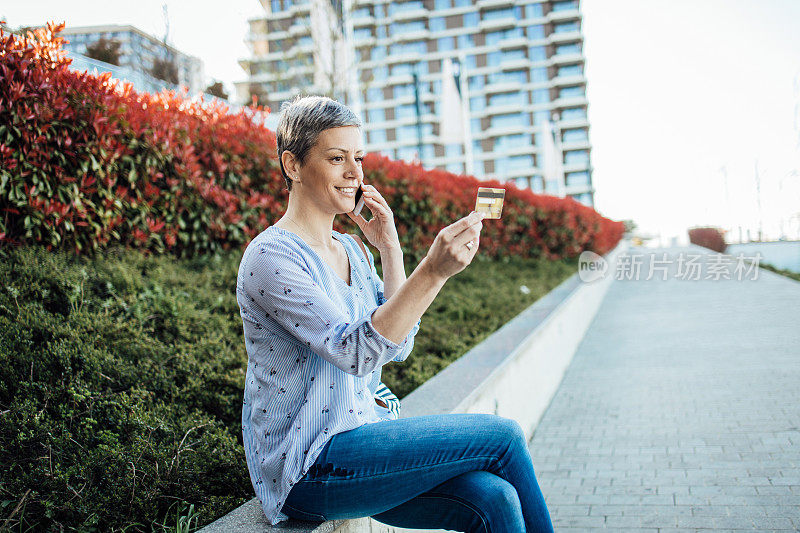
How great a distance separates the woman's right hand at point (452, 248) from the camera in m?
1.73

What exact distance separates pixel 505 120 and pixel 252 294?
69020mm

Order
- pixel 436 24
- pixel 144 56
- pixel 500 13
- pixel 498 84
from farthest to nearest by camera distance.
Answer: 1. pixel 436 24
2. pixel 498 84
3. pixel 500 13
4. pixel 144 56

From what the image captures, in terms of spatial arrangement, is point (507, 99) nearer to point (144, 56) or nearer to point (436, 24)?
point (436, 24)

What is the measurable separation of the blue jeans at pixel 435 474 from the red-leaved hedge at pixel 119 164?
8.79 ft

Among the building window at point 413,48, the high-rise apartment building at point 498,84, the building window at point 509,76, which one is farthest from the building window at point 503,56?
the building window at point 413,48

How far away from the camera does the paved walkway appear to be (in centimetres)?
332

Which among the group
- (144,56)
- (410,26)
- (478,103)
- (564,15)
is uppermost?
(410,26)

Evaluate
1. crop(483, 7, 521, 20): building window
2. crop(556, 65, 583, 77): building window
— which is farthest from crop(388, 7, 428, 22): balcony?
crop(556, 65, 583, 77): building window

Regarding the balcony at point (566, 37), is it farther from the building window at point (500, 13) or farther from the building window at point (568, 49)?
the building window at point (500, 13)

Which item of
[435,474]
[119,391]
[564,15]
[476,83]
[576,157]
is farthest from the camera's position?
[476,83]

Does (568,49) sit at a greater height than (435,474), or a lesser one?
greater

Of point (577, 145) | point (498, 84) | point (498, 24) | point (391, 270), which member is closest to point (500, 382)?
point (391, 270)

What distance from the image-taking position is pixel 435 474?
1.83 meters

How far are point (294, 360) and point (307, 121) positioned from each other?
73 cm
